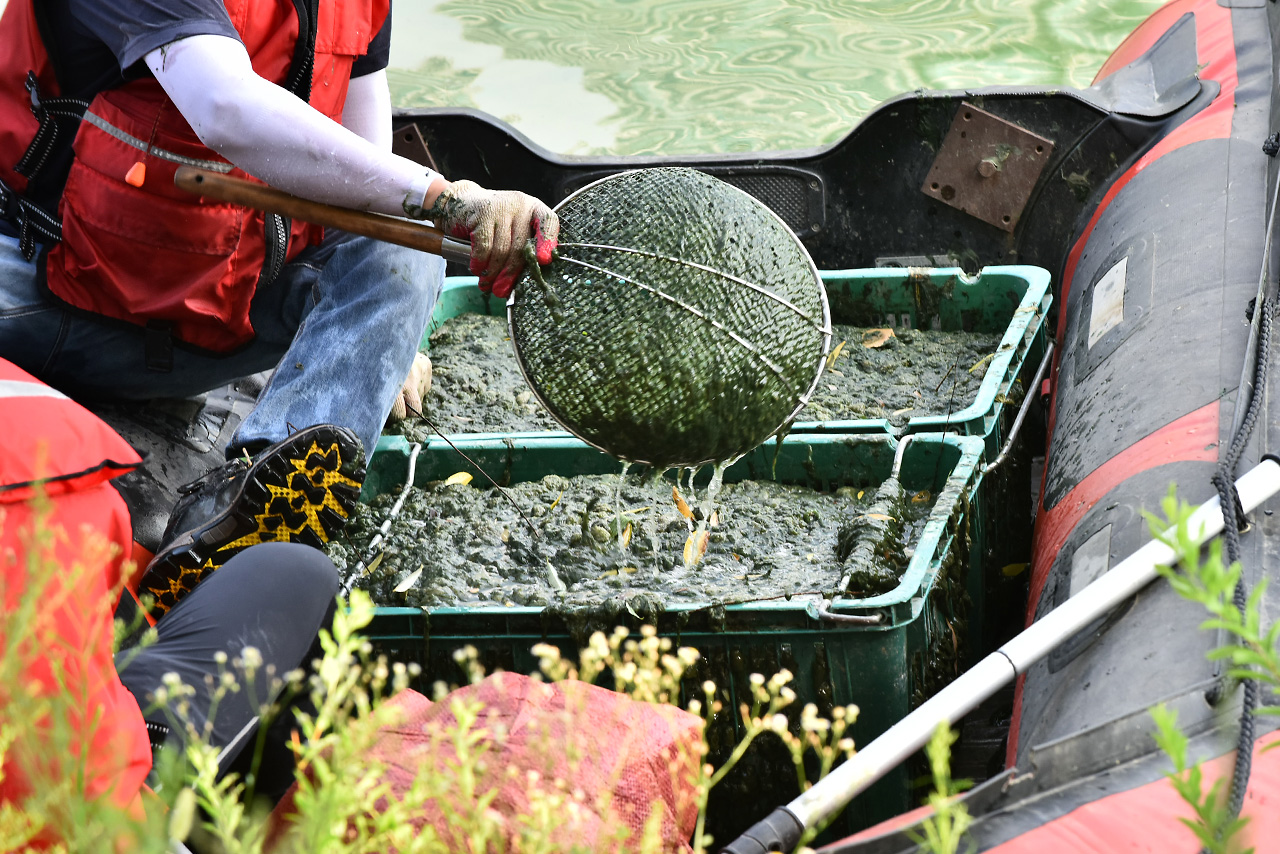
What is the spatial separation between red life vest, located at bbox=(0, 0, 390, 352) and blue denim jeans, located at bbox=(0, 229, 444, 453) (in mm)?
62

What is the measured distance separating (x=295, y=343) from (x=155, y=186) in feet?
1.44

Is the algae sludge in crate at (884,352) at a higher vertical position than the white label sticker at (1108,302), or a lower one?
lower

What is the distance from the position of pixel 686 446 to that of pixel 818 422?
78cm

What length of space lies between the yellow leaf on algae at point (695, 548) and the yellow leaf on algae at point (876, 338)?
39.2 inches

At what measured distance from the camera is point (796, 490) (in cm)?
259

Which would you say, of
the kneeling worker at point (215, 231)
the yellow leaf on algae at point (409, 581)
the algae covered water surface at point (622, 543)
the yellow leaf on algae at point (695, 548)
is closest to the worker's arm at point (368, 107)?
the kneeling worker at point (215, 231)

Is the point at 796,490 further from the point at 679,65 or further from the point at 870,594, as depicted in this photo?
the point at 679,65

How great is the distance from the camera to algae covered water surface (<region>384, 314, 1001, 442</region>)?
287 centimetres

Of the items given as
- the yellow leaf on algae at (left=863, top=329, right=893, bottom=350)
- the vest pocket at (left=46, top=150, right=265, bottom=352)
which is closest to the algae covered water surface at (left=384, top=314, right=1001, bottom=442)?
the yellow leaf on algae at (left=863, top=329, right=893, bottom=350)

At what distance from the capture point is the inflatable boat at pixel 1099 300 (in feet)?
4.64

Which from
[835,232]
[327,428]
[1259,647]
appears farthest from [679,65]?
[1259,647]

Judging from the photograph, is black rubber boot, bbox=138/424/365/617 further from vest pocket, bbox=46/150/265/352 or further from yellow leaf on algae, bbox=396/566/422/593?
vest pocket, bbox=46/150/265/352

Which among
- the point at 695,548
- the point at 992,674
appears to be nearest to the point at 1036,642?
the point at 992,674

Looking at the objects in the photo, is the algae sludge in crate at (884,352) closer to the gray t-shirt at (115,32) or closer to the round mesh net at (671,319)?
the round mesh net at (671,319)
